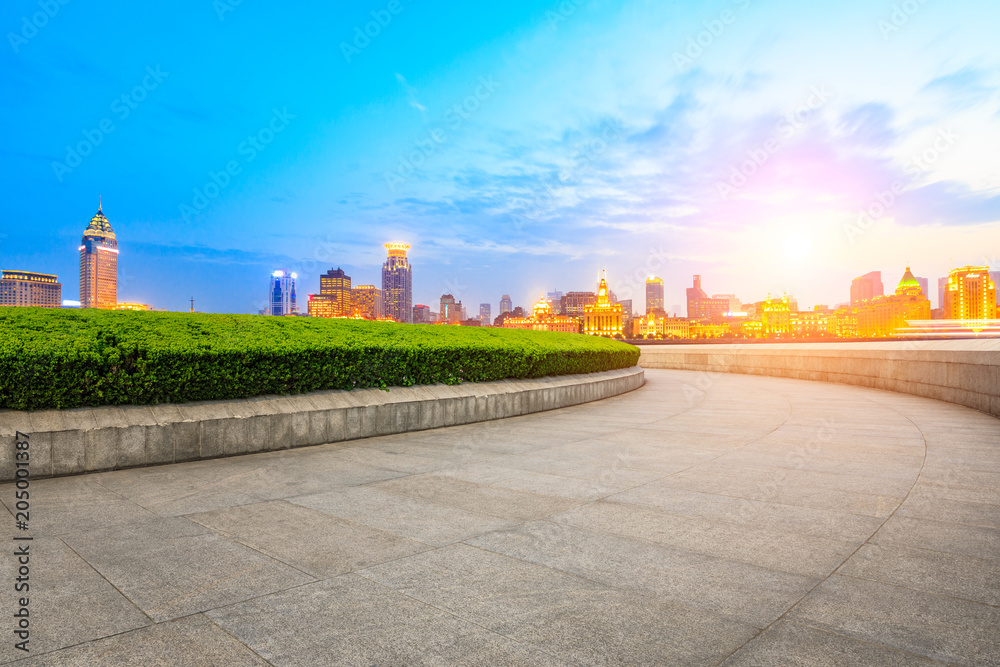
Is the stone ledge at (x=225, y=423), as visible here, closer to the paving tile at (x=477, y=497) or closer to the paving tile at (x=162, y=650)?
the paving tile at (x=477, y=497)

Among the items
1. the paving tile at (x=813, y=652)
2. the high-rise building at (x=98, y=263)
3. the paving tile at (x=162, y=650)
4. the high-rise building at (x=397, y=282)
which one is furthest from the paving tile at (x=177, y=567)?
the high-rise building at (x=397, y=282)

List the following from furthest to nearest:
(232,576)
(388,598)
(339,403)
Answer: (339,403) < (232,576) < (388,598)

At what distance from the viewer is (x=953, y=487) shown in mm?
5211

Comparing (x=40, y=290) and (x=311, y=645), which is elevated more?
(x=40, y=290)

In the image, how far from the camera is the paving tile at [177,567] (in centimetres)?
303

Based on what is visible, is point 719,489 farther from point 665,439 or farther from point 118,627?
point 118,627

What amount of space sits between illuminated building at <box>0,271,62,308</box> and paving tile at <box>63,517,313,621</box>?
78.0m

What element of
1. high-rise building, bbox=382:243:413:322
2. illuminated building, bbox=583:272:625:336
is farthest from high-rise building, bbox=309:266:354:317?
illuminated building, bbox=583:272:625:336

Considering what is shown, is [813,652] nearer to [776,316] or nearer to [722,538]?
[722,538]

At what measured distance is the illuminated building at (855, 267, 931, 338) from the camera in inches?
4724

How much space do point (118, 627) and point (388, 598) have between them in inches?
51.1

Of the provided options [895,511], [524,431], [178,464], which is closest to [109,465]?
[178,464]

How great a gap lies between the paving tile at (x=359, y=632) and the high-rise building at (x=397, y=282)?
113m

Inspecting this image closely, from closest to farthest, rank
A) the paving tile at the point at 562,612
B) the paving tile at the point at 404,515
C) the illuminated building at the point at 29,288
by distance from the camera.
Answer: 1. the paving tile at the point at 562,612
2. the paving tile at the point at 404,515
3. the illuminated building at the point at 29,288
